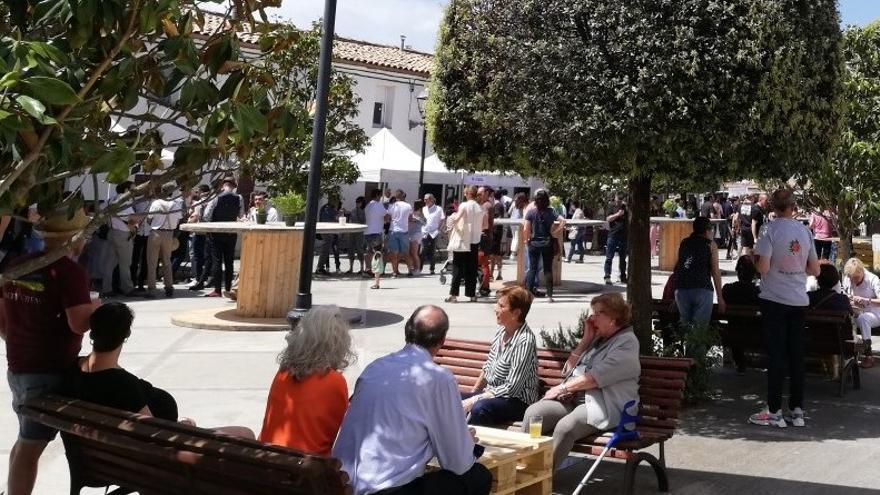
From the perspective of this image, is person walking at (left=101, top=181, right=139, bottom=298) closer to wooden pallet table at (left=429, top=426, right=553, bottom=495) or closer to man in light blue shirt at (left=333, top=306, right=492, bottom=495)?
wooden pallet table at (left=429, top=426, right=553, bottom=495)

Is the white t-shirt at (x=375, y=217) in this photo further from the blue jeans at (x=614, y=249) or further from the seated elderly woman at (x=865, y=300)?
the seated elderly woman at (x=865, y=300)

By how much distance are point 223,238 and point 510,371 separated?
31.0 feet

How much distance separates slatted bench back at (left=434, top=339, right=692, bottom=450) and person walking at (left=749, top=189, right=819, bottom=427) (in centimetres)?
164

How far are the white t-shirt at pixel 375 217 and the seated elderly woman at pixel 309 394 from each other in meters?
14.6

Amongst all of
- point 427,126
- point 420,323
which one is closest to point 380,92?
point 427,126

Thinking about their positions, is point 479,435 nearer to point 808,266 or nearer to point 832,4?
point 808,266

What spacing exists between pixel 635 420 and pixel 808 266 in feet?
8.93

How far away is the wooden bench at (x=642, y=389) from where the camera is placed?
593 centimetres

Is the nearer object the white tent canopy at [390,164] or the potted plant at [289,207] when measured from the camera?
the potted plant at [289,207]

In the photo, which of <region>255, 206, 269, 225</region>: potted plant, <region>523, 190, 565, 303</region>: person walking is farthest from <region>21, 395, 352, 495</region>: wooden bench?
<region>523, 190, 565, 303</region>: person walking

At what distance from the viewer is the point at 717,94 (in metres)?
7.10

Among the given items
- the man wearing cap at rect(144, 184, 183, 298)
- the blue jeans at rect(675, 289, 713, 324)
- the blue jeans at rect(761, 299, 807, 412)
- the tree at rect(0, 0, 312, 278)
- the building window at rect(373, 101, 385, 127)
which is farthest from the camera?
the building window at rect(373, 101, 385, 127)

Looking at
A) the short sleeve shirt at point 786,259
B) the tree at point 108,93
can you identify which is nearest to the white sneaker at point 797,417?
the short sleeve shirt at point 786,259

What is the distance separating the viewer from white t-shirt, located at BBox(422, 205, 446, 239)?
70.9 ft
